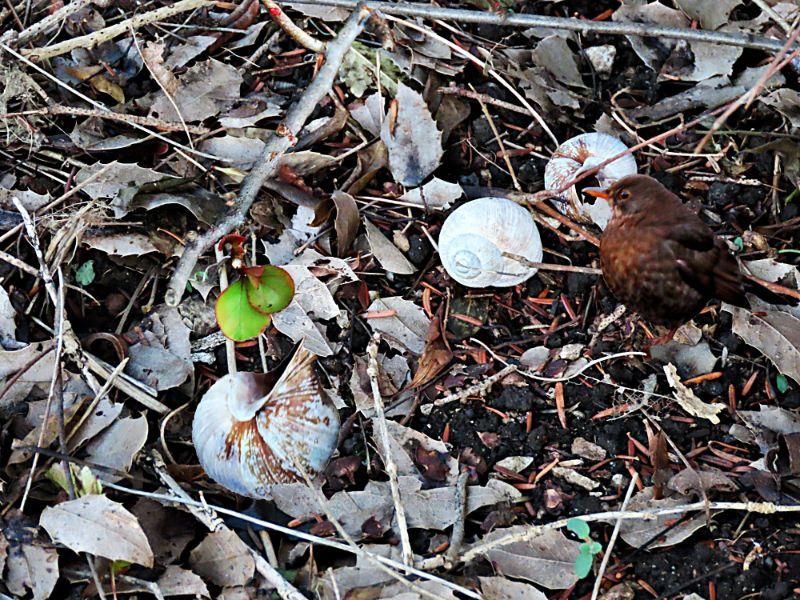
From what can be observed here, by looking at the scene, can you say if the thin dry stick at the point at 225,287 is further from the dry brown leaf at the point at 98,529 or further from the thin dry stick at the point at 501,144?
the thin dry stick at the point at 501,144

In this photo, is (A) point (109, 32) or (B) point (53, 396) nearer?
(B) point (53, 396)

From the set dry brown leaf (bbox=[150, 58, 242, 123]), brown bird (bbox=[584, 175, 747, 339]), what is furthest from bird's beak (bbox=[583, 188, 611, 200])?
dry brown leaf (bbox=[150, 58, 242, 123])

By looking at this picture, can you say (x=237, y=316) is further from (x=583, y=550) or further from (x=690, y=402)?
(x=690, y=402)

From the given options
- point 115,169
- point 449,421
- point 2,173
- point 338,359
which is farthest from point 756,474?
point 2,173

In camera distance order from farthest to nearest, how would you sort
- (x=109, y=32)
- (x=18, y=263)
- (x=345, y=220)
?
(x=109, y=32)
(x=345, y=220)
(x=18, y=263)

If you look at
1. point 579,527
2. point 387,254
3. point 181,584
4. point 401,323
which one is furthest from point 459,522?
point 387,254

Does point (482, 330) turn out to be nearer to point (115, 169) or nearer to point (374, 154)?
point (374, 154)

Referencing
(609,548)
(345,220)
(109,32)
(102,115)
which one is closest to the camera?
(609,548)
